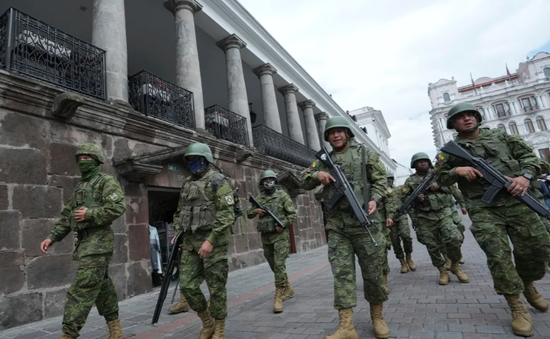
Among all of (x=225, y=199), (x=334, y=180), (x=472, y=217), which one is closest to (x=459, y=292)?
(x=472, y=217)

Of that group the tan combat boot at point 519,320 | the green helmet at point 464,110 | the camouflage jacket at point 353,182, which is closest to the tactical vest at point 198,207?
the camouflage jacket at point 353,182

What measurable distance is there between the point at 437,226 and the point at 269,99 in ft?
29.1

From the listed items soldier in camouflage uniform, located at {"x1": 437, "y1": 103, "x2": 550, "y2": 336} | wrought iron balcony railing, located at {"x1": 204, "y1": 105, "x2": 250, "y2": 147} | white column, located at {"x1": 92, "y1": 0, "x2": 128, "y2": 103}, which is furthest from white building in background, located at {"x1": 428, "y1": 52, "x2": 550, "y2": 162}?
soldier in camouflage uniform, located at {"x1": 437, "y1": 103, "x2": 550, "y2": 336}

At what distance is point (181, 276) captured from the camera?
305 cm

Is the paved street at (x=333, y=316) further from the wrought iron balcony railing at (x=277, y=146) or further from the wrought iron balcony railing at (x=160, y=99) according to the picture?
the wrought iron balcony railing at (x=277, y=146)

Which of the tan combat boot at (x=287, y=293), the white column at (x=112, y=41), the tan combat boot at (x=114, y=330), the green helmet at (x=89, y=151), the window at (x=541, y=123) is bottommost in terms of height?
the tan combat boot at (x=287, y=293)

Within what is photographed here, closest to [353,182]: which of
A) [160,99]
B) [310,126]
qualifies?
[160,99]

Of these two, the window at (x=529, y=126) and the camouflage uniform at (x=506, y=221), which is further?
the window at (x=529, y=126)

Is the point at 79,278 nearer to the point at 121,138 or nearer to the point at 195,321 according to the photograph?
the point at 195,321

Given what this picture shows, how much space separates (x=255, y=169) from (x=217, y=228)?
7.47 metres

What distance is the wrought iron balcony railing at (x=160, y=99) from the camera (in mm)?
7423

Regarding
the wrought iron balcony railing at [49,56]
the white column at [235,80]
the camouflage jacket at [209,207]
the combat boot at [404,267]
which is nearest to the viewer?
the camouflage jacket at [209,207]

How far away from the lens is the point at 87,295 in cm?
290

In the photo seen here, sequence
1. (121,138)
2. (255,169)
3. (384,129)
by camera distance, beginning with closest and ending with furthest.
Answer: (121,138), (255,169), (384,129)
